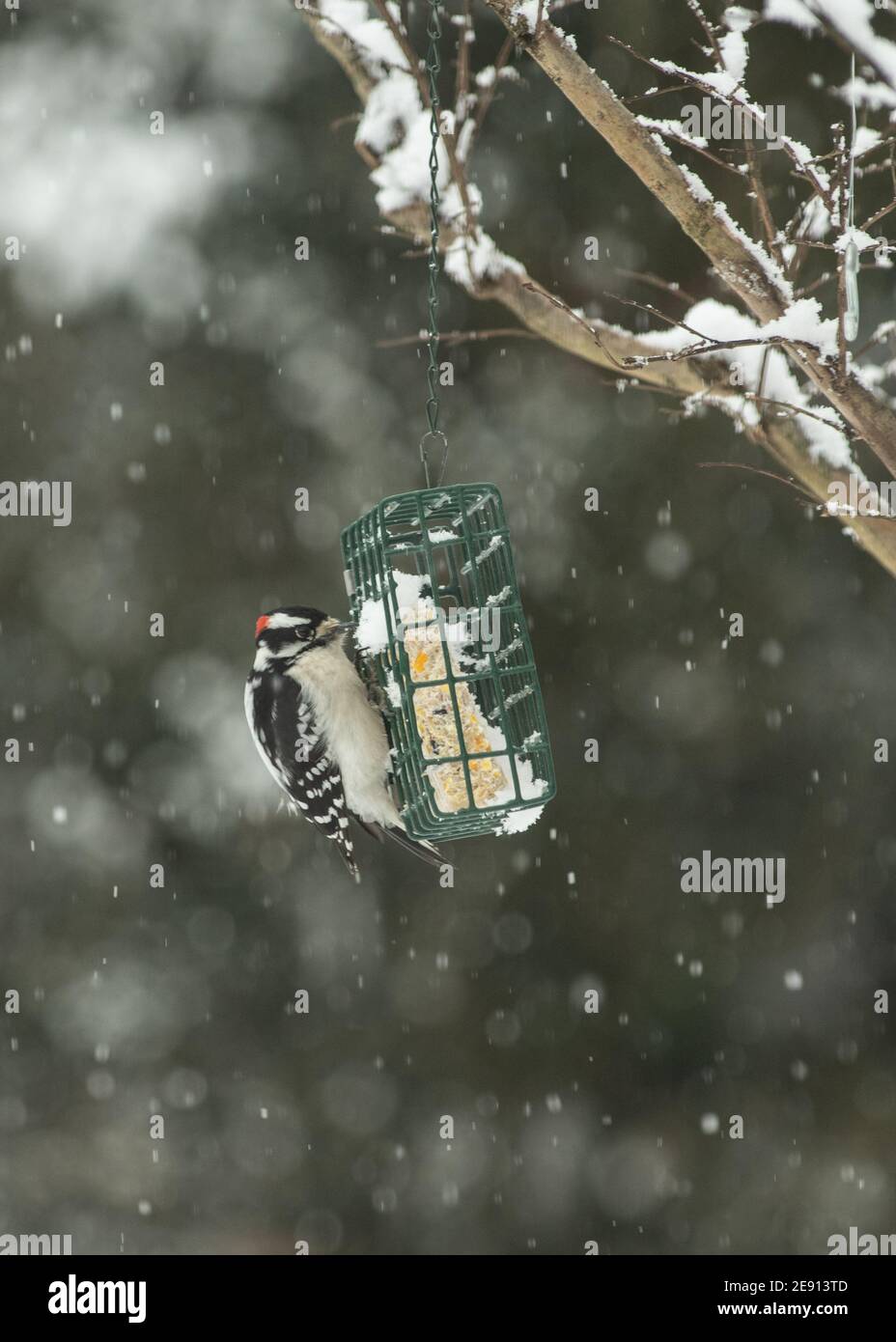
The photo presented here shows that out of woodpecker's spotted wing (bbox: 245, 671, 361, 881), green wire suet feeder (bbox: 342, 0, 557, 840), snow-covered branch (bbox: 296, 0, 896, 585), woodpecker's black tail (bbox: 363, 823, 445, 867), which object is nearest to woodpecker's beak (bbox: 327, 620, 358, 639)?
woodpecker's spotted wing (bbox: 245, 671, 361, 881)

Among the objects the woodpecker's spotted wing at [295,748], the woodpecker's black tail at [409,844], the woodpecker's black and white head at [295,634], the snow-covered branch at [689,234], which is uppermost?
the snow-covered branch at [689,234]

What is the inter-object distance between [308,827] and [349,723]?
149 inches

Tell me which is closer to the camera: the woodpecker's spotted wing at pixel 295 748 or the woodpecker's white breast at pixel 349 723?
the woodpecker's white breast at pixel 349 723

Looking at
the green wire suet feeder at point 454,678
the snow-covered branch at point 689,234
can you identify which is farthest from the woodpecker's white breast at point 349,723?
the snow-covered branch at point 689,234

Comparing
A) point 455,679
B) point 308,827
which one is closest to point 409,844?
point 455,679

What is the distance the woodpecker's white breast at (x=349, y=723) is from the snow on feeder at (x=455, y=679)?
0.16 meters

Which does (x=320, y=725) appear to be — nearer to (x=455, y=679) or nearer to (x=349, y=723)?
(x=349, y=723)

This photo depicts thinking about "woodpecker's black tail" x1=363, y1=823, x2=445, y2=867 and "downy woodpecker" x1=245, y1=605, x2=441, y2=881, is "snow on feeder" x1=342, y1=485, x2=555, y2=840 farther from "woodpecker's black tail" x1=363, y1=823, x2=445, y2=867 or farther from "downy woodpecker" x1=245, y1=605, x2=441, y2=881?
"woodpecker's black tail" x1=363, y1=823, x2=445, y2=867

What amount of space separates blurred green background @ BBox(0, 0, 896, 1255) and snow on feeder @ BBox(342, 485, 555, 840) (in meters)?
3.63

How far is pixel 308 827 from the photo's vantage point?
770cm

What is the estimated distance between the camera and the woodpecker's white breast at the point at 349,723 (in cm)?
401

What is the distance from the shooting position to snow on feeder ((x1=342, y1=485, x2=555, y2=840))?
3625 mm

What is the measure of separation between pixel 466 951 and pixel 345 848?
3.23 m

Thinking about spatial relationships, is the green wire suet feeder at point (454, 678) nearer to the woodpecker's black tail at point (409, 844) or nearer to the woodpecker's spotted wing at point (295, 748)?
the woodpecker's spotted wing at point (295, 748)
